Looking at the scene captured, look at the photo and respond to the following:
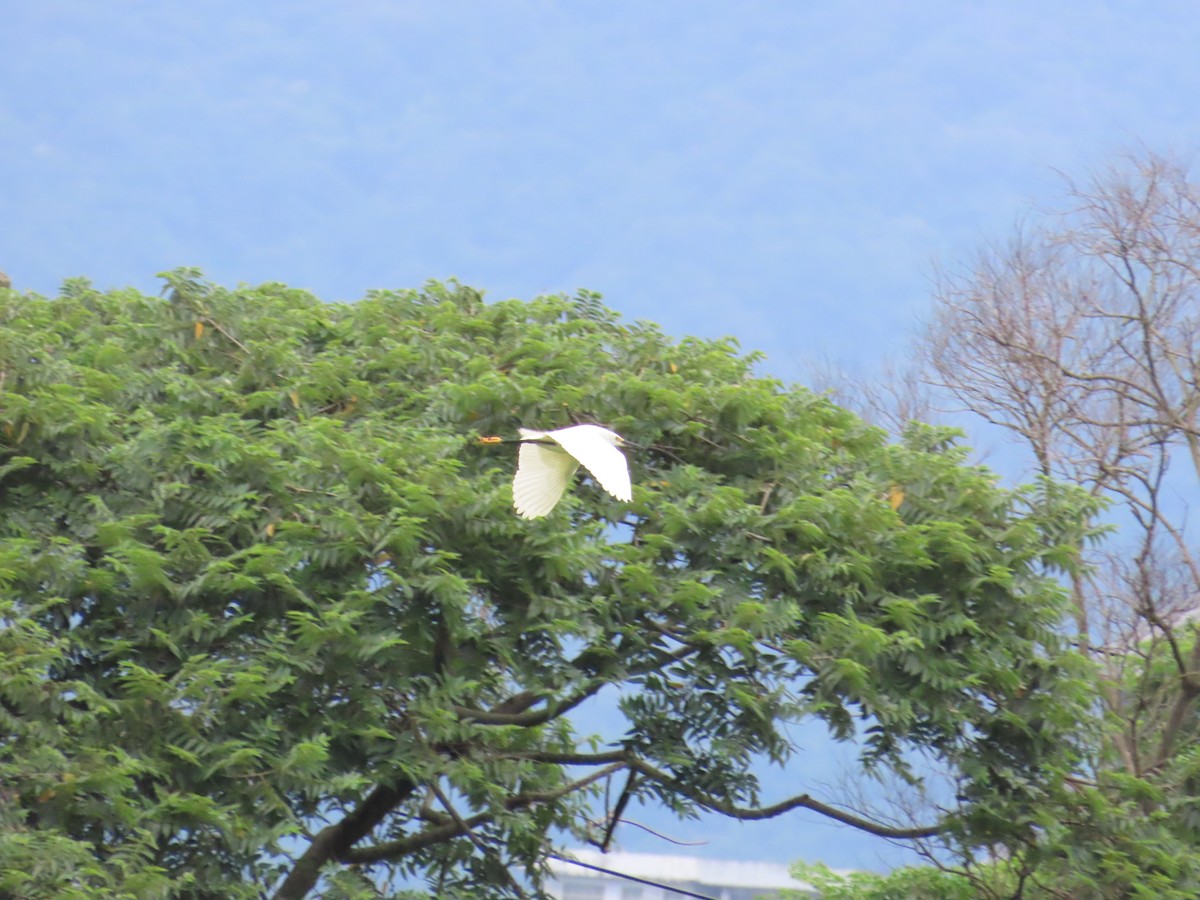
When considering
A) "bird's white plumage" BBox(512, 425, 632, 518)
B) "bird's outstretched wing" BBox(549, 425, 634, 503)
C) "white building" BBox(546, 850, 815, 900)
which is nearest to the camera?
"bird's outstretched wing" BBox(549, 425, 634, 503)

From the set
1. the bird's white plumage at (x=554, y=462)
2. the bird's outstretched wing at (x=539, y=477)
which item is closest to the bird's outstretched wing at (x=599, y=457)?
the bird's white plumage at (x=554, y=462)

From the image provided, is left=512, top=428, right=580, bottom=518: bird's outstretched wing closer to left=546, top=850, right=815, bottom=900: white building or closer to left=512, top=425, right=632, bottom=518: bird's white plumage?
left=512, top=425, right=632, bottom=518: bird's white plumage

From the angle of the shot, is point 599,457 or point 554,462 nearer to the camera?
point 599,457

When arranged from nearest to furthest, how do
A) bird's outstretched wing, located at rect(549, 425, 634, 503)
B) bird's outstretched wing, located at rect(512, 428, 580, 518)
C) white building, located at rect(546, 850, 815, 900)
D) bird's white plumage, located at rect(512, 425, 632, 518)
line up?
bird's outstretched wing, located at rect(549, 425, 634, 503)
bird's white plumage, located at rect(512, 425, 632, 518)
bird's outstretched wing, located at rect(512, 428, 580, 518)
white building, located at rect(546, 850, 815, 900)

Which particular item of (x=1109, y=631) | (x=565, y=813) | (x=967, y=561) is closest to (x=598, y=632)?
(x=967, y=561)

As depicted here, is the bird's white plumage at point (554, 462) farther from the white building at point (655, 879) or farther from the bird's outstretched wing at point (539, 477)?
the white building at point (655, 879)

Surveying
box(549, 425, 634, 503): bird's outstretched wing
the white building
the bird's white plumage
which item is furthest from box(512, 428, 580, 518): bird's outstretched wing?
the white building

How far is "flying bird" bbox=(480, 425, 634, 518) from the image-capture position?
4.66 metres

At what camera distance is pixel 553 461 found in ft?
16.3

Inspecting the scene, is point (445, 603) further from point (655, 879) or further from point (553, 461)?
point (655, 879)

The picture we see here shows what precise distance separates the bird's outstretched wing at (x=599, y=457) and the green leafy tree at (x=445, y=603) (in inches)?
12.8

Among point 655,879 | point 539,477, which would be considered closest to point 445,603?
point 539,477

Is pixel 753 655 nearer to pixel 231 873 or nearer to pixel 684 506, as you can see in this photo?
pixel 684 506

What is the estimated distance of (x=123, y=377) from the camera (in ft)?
19.5
